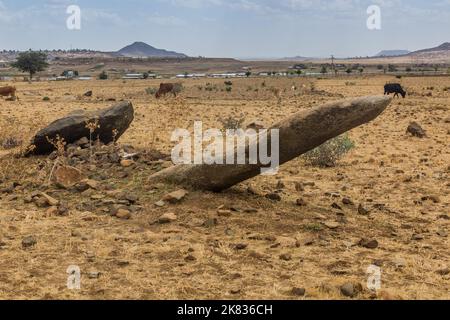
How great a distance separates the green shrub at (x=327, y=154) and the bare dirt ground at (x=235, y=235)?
410 mm

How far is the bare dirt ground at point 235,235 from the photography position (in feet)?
17.6

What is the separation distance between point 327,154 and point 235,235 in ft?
17.1

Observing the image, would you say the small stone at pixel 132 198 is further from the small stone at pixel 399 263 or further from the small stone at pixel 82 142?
the small stone at pixel 399 263

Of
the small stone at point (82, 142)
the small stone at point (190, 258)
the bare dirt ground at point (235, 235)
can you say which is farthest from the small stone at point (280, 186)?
the small stone at point (82, 142)

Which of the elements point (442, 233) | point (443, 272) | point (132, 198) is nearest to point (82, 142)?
point (132, 198)

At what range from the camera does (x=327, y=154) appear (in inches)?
456

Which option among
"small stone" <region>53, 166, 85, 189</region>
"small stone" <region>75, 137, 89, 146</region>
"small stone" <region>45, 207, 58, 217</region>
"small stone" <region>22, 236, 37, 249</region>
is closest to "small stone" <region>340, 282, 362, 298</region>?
"small stone" <region>22, 236, 37, 249</region>

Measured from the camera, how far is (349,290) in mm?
5090

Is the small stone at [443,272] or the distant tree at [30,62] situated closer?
the small stone at [443,272]

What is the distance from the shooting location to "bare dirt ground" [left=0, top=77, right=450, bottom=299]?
17.6 ft

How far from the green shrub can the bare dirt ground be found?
410 millimetres

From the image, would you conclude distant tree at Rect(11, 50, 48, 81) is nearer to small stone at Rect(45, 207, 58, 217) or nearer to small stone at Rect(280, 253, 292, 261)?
small stone at Rect(45, 207, 58, 217)
